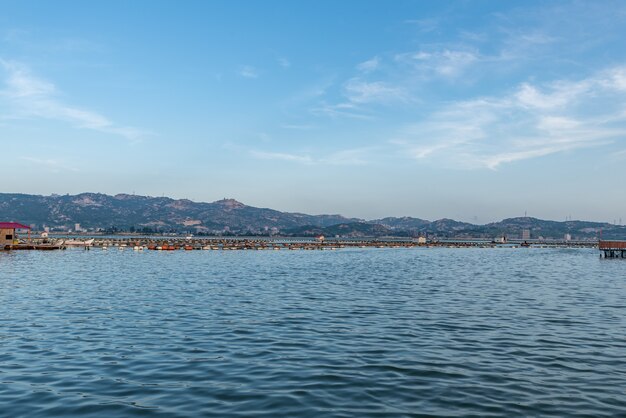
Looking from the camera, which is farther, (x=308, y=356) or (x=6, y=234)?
(x=6, y=234)

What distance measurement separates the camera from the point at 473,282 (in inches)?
2312

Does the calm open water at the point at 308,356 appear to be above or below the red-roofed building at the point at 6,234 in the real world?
below

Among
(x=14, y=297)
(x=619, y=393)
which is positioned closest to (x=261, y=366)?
(x=619, y=393)

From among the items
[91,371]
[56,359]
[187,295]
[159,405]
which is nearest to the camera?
[159,405]

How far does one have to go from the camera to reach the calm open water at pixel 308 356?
1518 cm

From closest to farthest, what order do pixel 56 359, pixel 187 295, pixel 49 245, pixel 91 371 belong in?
pixel 91 371 → pixel 56 359 → pixel 187 295 → pixel 49 245

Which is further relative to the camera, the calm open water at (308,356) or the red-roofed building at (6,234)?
the red-roofed building at (6,234)

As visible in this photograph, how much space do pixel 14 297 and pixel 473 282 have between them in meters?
46.0

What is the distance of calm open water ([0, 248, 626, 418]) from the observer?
15.2 meters

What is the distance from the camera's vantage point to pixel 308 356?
70.5ft

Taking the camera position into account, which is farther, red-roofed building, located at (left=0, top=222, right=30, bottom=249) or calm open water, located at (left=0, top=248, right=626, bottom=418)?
red-roofed building, located at (left=0, top=222, right=30, bottom=249)

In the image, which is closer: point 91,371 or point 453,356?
point 91,371

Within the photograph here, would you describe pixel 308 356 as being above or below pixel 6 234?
below

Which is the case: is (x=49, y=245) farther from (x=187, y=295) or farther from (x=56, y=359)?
(x=56, y=359)
